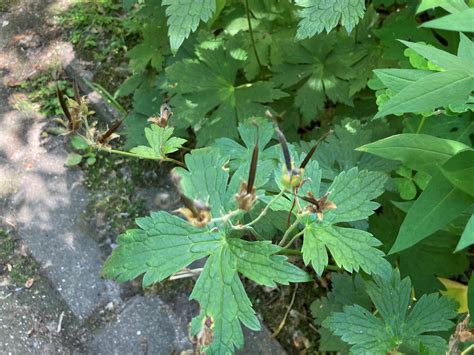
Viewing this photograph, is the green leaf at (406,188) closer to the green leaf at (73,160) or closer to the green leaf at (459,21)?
the green leaf at (459,21)

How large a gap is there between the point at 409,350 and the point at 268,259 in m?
0.53

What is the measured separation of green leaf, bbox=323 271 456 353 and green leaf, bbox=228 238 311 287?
0.31 meters

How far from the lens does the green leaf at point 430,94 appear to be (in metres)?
1.20

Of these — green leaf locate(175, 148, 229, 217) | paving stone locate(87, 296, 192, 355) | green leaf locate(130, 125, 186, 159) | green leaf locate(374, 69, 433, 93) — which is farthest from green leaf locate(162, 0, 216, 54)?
paving stone locate(87, 296, 192, 355)

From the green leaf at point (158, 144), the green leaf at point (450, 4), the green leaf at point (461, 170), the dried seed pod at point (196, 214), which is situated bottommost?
the green leaf at point (158, 144)

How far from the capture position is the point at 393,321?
1556 mm

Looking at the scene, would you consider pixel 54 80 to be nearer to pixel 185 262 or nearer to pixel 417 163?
pixel 185 262

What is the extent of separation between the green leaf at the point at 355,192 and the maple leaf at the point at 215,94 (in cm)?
75

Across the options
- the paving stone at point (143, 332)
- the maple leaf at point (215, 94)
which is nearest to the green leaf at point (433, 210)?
the maple leaf at point (215, 94)

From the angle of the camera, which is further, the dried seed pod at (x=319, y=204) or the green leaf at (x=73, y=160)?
the green leaf at (x=73, y=160)

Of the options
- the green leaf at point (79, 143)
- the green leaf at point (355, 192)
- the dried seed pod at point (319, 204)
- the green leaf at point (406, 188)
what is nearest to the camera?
the dried seed pod at point (319, 204)

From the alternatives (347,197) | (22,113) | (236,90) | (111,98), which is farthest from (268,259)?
(22,113)

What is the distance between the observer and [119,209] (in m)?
2.28

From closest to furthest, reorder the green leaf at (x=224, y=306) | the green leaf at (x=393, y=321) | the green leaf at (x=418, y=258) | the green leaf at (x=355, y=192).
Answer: the green leaf at (x=224, y=306) < the green leaf at (x=355, y=192) < the green leaf at (x=393, y=321) < the green leaf at (x=418, y=258)
